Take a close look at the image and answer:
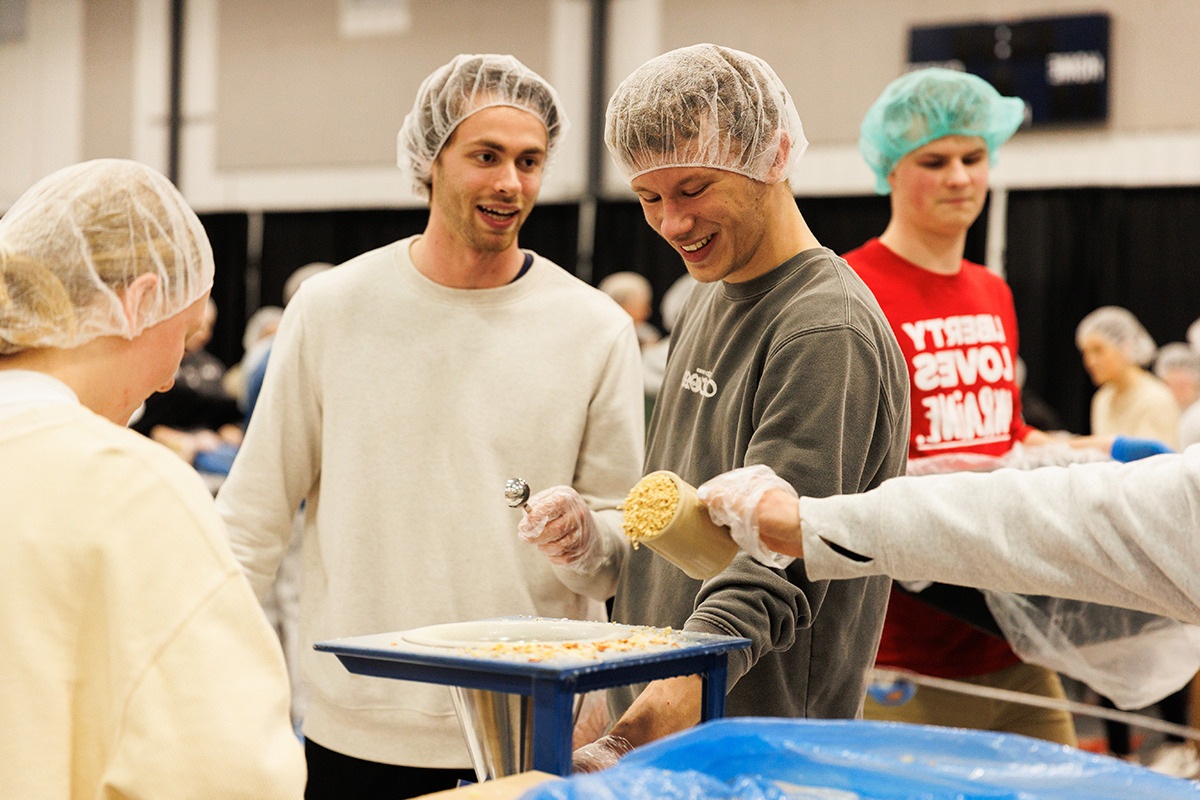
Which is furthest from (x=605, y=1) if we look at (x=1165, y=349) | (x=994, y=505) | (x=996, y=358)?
(x=994, y=505)

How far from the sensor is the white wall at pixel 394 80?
8.55 m

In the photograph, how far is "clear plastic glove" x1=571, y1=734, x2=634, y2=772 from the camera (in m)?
1.52

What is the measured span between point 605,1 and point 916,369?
26.7ft

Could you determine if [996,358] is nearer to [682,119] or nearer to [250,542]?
[682,119]

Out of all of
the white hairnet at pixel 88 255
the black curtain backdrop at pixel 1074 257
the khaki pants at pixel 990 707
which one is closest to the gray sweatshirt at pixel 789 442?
the white hairnet at pixel 88 255

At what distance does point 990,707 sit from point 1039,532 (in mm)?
1494

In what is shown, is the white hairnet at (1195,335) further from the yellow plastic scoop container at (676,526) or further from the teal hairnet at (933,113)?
the yellow plastic scoop container at (676,526)

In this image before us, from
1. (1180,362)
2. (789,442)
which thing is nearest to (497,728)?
(789,442)

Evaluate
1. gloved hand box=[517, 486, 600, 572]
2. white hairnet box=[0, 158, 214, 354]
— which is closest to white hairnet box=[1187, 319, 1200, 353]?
gloved hand box=[517, 486, 600, 572]

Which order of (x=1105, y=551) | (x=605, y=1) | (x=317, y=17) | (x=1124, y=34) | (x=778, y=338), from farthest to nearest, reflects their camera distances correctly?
(x=317, y=17) → (x=605, y=1) → (x=1124, y=34) → (x=778, y=338) → (x=1105, y=551)

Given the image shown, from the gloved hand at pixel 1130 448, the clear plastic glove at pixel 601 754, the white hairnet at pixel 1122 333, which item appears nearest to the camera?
the clear plastic glove at pixel 601 754

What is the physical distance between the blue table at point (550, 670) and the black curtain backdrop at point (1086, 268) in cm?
781

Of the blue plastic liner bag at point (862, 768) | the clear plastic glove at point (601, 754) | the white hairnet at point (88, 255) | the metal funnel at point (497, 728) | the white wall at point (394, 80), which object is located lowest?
the clear plastic glove at point (601, 754)

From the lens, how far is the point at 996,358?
109 inches
